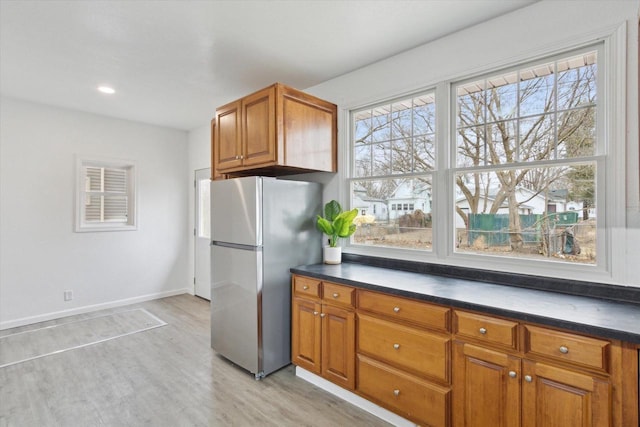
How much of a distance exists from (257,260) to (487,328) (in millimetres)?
1639

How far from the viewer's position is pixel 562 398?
1.39 m

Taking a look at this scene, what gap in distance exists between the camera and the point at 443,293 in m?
1.84

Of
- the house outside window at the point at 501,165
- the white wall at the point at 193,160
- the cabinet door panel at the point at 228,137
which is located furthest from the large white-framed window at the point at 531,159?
the white wall at the point at 193,160

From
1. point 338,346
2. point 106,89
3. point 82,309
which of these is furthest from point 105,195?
point 338,346

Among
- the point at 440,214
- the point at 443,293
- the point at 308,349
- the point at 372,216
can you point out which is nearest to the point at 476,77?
the point at 440,214

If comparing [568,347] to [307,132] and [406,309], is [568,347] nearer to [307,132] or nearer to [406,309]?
[406,309]

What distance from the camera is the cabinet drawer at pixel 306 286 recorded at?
2.43 m

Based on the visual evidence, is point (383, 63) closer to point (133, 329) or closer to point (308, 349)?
point (308, 349)

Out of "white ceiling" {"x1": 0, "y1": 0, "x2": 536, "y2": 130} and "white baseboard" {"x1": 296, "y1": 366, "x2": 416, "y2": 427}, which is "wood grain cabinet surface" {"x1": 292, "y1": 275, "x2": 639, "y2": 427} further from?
"white ceiling" {"x1": 0, "y1": 0, "x2": 536, "y2": 130}

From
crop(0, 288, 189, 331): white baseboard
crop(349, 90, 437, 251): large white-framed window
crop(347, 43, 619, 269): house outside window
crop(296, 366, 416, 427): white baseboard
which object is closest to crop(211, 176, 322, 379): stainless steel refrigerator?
crop(296, 366, 416, 427): white baseboard

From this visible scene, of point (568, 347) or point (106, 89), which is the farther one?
point (106, 89)

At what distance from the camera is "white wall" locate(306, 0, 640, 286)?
65.9 inches

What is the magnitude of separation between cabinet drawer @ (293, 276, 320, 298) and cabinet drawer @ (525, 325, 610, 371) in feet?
4.50

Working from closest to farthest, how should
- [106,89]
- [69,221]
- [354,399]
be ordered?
[354,399] < [106,89] < [69,221]
